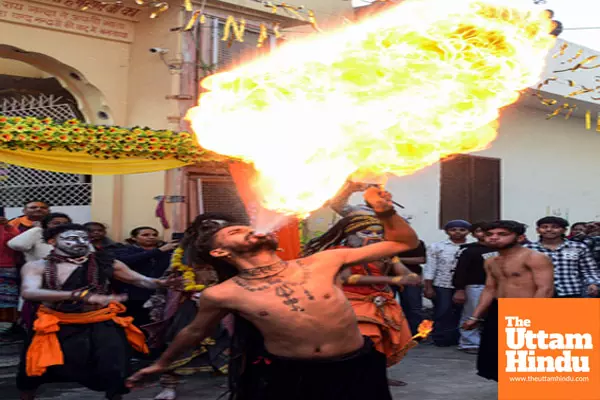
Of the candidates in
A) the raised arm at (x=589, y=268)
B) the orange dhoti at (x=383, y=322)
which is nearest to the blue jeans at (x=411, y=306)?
the raised arm at (x=589, y=268)

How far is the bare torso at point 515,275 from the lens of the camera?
6.32m

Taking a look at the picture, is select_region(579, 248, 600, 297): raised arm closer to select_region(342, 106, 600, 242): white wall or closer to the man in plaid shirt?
the man in plaid shirt

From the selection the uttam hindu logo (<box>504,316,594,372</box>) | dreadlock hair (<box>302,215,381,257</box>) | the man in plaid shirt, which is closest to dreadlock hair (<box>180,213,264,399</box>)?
dreadlock hair (<box>302,215,381,257</box>)

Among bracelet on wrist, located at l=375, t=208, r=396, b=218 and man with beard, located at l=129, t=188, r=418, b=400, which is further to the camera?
bracelet on wrist, located at l=375, t=208, r=396, b=218

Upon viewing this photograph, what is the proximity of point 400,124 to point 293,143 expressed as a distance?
0.64 meters

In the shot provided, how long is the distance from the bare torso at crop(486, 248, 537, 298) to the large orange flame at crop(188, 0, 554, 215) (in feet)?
4.86

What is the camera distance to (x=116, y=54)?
33.1 feet

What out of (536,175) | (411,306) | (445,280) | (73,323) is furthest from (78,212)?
(536,175)

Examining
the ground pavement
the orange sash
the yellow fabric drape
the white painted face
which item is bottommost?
the ground pavement

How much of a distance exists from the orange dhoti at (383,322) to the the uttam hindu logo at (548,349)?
31.2 inches

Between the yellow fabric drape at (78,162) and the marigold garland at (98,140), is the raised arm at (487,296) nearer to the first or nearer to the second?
the marigold garland at (98,140)

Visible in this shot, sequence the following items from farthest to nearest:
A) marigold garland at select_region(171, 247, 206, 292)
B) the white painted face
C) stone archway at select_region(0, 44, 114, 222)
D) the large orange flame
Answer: stone archway at select_region(0, 44, 114, 222) → marigold garland at select_region(171, 247, 206, 292) → the white painted face → the large orange flame

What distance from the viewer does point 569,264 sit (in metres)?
7.41

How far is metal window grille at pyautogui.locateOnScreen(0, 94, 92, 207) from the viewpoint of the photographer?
10352 mm
